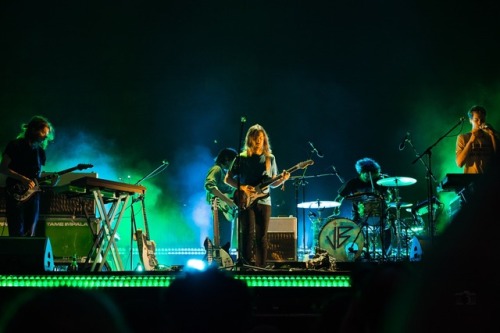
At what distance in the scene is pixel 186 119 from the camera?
591 inches

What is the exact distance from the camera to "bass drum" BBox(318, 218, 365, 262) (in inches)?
444

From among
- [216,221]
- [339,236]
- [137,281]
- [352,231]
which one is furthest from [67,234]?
[352,231]

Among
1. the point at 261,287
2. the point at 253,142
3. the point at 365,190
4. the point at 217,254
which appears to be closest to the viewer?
the point at 261,287

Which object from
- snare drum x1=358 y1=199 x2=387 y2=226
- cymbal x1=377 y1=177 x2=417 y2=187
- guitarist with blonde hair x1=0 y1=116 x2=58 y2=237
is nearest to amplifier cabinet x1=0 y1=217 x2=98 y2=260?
guitarist with blonde hair x1=0 y1=116 x2=58 y2=237

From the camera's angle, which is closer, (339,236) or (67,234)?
(67,234)

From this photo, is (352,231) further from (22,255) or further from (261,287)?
(22,255)

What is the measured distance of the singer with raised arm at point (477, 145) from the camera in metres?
7.92

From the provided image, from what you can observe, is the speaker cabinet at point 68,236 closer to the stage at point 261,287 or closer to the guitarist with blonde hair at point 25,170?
the guitarist with blonde hair at point 25,170

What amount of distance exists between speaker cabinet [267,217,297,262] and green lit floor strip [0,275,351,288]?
4320 mm

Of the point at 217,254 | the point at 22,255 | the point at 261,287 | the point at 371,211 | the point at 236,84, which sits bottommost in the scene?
the point at 261,287

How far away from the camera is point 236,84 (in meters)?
15.0

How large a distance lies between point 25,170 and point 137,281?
9.62 feet

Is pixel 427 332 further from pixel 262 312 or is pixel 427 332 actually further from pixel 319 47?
pixel 319 47

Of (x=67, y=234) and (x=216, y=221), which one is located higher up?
(x=216, y=221)
